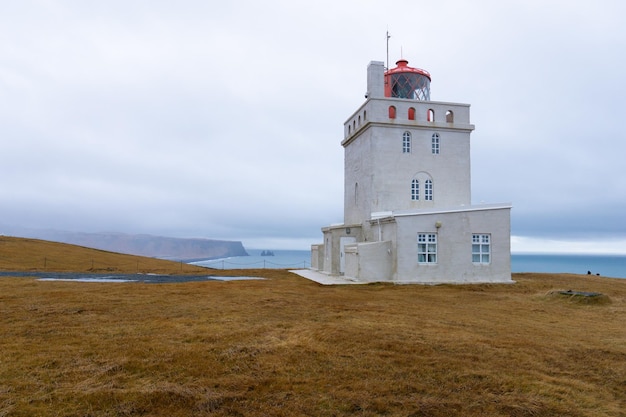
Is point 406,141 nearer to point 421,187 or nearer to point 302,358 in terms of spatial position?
point 421,187

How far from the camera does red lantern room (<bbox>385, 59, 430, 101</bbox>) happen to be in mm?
25359

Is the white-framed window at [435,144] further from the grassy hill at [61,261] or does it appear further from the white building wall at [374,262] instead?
the grassy hill at [61,261]

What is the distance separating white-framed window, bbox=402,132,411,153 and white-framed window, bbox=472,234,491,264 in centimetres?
587

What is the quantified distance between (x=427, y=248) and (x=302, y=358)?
1357 centimetres

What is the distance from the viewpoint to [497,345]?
7.80 m

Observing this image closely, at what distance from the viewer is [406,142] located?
76.8 feet

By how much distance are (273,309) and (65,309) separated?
4934 millimetres

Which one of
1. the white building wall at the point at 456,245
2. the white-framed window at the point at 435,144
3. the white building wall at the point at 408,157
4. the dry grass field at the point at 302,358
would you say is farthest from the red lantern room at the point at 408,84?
the dry grass field at the point at 302,358

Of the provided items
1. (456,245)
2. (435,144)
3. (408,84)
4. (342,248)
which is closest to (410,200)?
(435,144)

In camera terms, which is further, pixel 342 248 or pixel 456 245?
pixel 342 248

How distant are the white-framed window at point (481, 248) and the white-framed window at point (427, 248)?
1.82m

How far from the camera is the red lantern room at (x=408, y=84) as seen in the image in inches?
998

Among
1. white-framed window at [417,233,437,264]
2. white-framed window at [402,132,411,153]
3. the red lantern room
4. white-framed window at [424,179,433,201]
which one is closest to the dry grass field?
white-framed window at [417,233,437,264]

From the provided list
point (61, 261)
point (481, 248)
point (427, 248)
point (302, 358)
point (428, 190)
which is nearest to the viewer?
point (302, 358)
